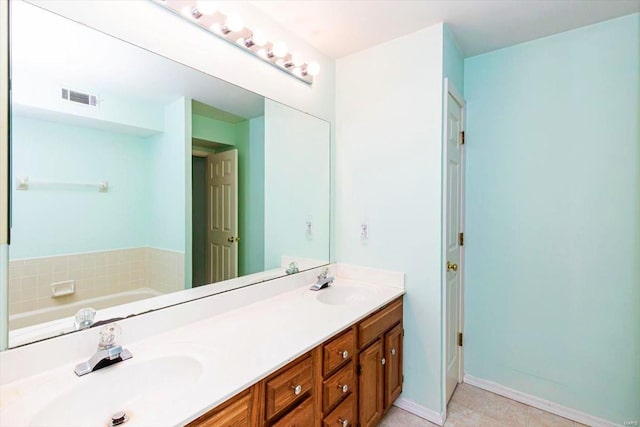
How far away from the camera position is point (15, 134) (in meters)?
0.92

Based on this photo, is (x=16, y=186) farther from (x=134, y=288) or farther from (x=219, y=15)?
(x=219, y=15)

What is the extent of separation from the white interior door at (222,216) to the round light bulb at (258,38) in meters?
0.58

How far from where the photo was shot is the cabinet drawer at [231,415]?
0.82 meters

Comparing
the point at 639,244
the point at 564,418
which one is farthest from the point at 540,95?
the point at 564,418

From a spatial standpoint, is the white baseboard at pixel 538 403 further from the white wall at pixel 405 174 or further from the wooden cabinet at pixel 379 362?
the wooden cabinet at pixel 379 362

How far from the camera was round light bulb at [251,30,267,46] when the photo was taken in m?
1.55

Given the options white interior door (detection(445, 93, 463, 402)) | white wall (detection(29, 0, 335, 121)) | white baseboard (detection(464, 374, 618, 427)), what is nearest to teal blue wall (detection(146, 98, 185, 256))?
white wall (detection(29, 0, 335, 121))

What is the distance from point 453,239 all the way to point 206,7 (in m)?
1.91

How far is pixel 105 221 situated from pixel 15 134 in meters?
0.37

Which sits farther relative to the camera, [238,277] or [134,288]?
[238,277]

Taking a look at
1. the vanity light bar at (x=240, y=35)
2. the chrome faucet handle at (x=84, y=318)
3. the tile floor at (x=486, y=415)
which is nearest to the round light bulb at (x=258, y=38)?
the vanity light bar at (x=240, y=35)

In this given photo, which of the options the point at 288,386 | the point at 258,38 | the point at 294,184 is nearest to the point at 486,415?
A: the point at 288,386

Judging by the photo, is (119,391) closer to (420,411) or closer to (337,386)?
(337,386)

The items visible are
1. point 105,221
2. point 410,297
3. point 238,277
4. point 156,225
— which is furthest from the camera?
point 410,297
